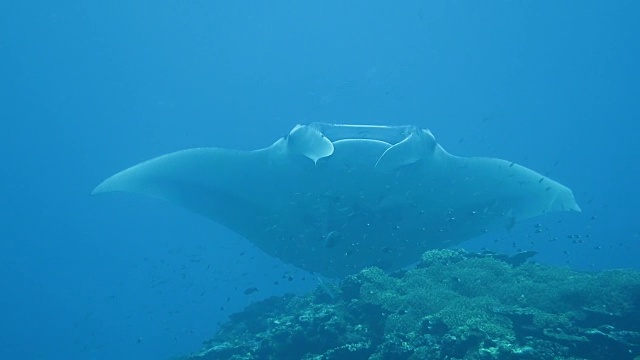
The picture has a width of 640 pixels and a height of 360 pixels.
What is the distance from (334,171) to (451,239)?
284 centimetres

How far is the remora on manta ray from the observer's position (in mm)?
6402

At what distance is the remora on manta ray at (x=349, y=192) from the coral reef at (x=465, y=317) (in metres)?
0.60

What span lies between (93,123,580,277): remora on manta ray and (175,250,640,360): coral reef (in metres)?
0.60

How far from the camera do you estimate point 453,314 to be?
525 cm

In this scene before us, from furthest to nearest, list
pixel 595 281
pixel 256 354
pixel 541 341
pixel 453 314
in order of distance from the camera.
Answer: pixel 256 354 < pixel 595 281 < pixel 453 314 < pixel 541 341

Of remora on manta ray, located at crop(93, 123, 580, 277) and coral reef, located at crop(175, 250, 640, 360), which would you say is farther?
remora on manta ray, located at crop(93, 123, 580, 277)

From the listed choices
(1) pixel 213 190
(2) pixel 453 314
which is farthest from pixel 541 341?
(1) pixel 213 190

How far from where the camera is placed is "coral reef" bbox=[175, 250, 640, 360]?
15.6ft

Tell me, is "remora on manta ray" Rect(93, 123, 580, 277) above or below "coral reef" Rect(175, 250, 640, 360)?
above

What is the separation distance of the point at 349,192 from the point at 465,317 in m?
2.43

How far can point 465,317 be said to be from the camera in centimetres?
514

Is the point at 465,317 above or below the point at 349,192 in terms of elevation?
below

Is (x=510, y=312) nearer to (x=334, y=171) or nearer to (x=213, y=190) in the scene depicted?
(x=334, y=171)

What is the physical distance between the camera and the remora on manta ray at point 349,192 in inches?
252
